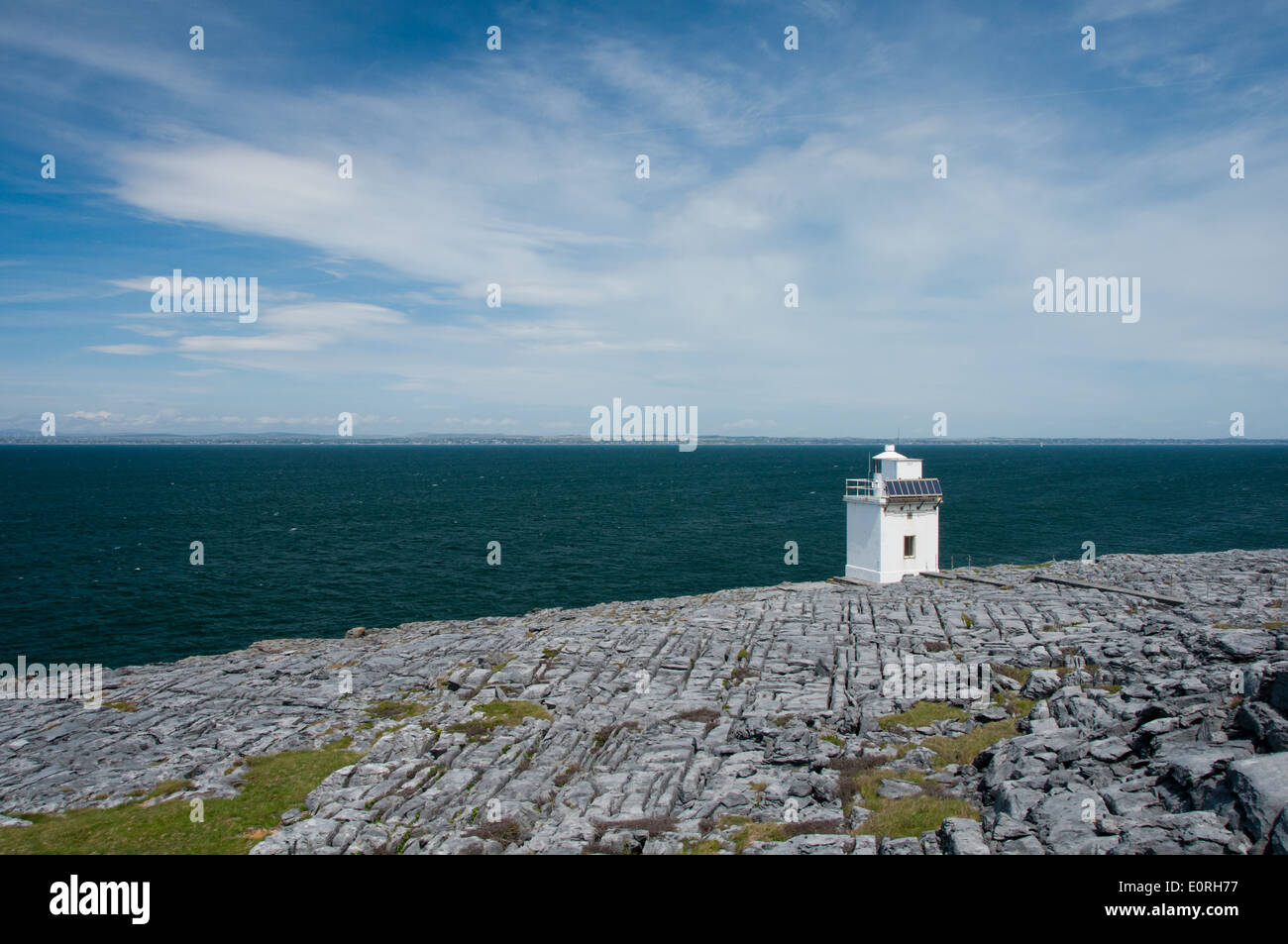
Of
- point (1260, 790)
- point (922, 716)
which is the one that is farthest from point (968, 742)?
point (1260, 790)

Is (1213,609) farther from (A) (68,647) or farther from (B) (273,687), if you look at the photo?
(A) (68,647)

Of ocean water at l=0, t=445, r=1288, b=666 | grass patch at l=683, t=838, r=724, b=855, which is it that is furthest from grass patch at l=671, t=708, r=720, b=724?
ocean water at l=0, t=445, r=1288, b=666

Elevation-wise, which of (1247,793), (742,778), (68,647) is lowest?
(68,647)

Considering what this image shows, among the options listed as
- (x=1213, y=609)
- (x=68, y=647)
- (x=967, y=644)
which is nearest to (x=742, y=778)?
(x=967, y=644)

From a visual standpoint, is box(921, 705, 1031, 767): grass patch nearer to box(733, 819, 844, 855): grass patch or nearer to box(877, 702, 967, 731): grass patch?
box(877, 702, 967, 731): grass patch

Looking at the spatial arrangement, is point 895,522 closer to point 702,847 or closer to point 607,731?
point 607,731

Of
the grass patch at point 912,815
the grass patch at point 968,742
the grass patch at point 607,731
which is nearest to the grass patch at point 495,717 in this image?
the grass patch at point 607,731
